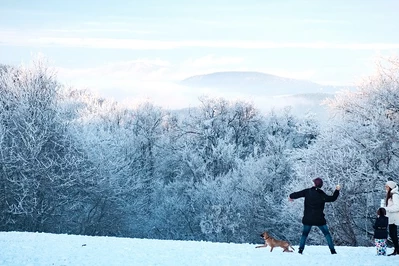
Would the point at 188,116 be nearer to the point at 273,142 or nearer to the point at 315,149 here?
the point at 273,142

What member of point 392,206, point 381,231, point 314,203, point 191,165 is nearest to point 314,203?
point 314,203

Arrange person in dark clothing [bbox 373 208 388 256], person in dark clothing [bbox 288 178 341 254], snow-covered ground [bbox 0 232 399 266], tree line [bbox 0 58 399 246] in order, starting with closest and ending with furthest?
snow-covered ground [bbox 0 232 399 266], person in dark clothing [bbox 288 178 341 254], person in dark clothing [bbox 373 208 388 256], tree line [bbox 0 58 399 246]

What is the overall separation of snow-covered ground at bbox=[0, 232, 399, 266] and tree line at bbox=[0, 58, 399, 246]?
14256 millimetres

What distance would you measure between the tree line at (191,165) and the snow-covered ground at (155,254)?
14.3m

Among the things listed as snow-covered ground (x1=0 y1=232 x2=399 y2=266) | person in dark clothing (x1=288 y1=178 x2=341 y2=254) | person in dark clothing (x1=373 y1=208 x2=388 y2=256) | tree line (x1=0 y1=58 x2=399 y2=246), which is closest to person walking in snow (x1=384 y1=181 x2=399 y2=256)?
person in dark clothing (x1=373 y1=208 x2=388 y2=256)

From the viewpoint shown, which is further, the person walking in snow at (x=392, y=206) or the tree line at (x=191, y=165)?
the tree line at (x=191, y=165)

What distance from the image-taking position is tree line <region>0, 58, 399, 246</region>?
28031 mm

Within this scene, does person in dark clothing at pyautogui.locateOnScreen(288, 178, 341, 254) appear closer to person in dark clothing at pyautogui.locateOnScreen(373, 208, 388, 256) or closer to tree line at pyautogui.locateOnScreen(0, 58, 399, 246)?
person in dark clothing at pyautogui.locateOnScreen(373, 208, 388, 256)

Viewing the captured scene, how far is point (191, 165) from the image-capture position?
Result: 1838 inches

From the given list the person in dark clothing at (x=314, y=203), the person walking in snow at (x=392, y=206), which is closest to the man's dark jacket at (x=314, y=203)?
the person in dark clothing at (x=314, y=203)

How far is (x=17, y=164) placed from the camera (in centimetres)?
3152

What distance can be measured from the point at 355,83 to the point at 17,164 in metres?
20.2

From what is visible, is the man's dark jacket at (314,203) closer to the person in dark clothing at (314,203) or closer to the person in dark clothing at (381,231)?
the person in dark clothing at (314,203)

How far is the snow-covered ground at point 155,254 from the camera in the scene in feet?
38.0
